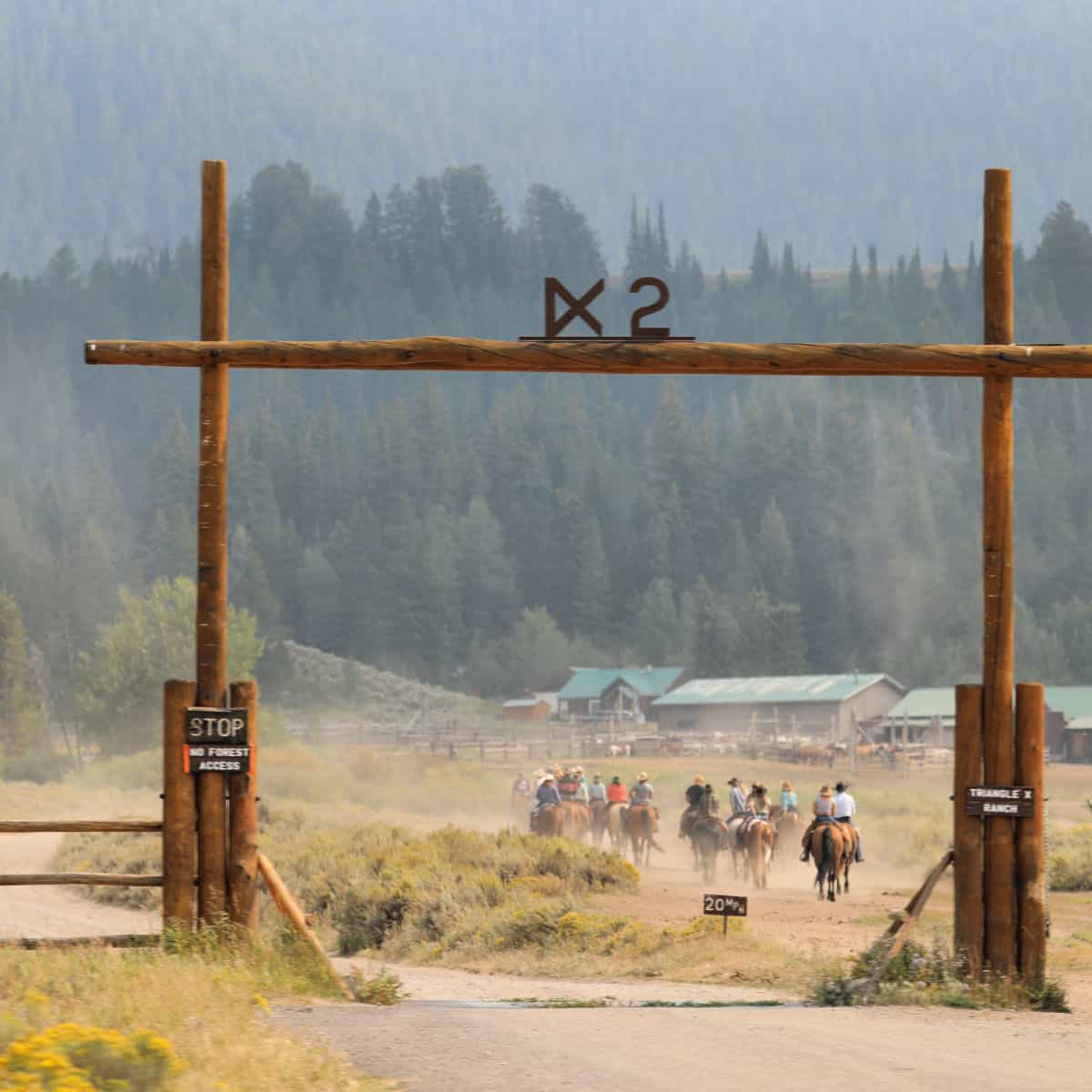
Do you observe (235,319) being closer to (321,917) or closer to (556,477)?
(556,477)

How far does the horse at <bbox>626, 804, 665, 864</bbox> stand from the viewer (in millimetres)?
33812

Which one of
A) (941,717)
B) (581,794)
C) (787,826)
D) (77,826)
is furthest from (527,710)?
(77,826)

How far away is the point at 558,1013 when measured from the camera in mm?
10930

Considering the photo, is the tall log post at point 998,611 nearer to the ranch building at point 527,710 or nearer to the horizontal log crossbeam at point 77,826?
the horizontal log crossbeam at point 77,826

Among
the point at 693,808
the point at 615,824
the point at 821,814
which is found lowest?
the point at 615,824

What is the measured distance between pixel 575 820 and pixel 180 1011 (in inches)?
1064

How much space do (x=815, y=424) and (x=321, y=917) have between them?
129 m

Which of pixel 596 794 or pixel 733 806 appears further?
pixel 596 794

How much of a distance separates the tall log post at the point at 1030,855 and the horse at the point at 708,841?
18.8 m

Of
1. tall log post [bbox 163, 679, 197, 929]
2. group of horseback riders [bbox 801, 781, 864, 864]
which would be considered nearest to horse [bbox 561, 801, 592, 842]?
group of horseback riders [bbox 801, 781, 864, 864]

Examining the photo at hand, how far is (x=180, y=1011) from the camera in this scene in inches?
341

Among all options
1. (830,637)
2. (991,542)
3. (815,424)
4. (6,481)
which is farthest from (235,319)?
(991,542)

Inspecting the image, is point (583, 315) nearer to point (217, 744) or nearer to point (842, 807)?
point (217, 744)

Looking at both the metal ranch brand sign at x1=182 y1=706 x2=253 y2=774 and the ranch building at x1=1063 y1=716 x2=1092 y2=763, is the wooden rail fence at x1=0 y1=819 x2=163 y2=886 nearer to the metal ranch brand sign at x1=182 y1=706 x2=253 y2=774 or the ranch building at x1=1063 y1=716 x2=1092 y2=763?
the metal ranch brand sign at x1=182 y1=706 x2=253 y2=774
